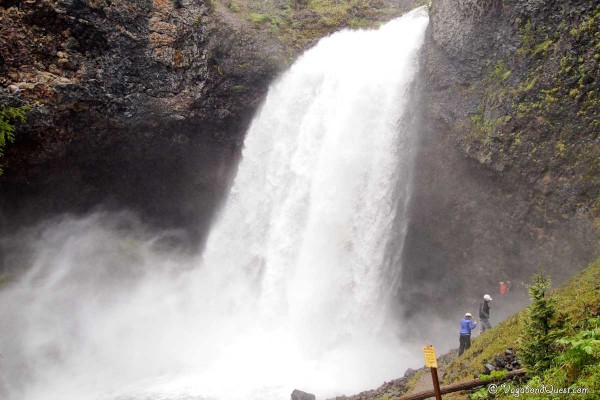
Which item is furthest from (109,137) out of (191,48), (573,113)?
(573,113)

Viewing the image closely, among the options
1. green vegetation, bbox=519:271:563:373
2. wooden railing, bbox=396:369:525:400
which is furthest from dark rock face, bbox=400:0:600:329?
green vegetation, bbox=519:271:563:373

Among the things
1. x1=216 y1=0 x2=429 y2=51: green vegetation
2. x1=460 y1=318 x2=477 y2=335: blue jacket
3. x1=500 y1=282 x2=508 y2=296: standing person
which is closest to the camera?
x1=460 y1=318 x2=477 y2=335: blue jacket

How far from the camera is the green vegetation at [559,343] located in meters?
5.62

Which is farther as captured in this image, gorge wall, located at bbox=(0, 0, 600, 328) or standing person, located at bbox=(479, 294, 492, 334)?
gorge wall, located at bbox=(0, 0, 600, 328)

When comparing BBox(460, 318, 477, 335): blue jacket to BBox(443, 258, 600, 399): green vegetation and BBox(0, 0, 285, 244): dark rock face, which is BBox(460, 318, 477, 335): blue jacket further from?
BBox(0, 0, 285, 244): dark rock face

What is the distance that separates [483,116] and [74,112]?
675 inches

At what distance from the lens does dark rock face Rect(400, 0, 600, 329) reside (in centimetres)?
1270

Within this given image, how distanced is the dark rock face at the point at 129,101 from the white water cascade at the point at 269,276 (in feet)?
5.12

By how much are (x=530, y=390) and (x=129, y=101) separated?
19406 millimetres

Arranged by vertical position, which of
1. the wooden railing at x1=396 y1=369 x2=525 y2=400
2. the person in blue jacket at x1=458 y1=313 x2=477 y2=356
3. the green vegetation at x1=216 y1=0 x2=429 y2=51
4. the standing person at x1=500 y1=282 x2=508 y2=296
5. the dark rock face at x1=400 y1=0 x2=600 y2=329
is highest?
the green vegetation at x1=216 y1=0 x2=429 y2=51

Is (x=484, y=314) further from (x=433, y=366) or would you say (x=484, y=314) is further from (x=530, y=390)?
(x=433, y=366)

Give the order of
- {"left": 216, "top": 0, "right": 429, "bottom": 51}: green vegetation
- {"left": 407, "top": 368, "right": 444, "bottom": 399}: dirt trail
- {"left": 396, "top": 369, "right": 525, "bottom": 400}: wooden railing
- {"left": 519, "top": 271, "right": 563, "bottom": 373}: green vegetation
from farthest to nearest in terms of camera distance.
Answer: {"left": 216, "top": 0, "right": 429, "bottom": 51}: green vegetation
{"left": 407, "top": 368, "right": 444, "bottom": 399}: dirt trail
{"left": 396, "top": 369, "right": 525, "bottom": 400}: wooden railing
{"left": 519, "top": 271, "right": 563, "bottom": 373}: green vegetation

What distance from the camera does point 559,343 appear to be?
659 centimetres

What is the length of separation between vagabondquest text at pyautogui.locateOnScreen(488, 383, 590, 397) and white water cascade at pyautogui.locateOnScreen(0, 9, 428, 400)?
7489 mm
